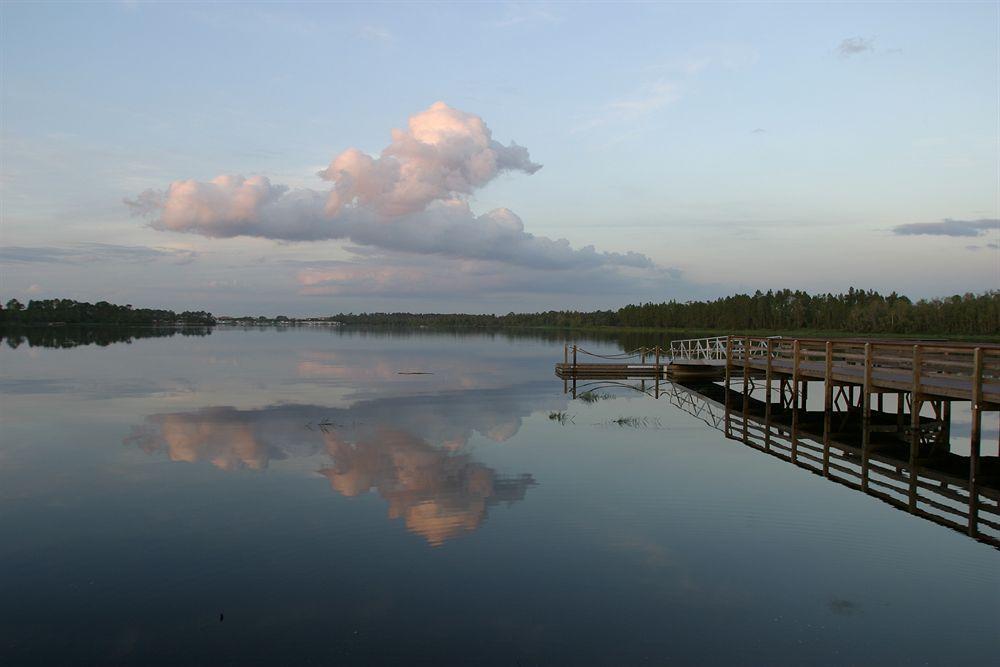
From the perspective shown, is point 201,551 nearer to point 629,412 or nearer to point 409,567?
point 409,567

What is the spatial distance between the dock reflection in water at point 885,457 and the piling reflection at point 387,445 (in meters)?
7.05

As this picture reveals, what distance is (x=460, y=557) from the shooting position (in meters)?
9.62

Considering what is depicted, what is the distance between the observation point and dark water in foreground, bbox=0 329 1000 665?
284 inches

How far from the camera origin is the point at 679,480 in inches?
571

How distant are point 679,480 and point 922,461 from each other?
6.58 meters

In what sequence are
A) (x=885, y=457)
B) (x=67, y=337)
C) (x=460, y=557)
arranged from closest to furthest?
1. (x=460, y=557)
2. (x=885, y=457)
3. (x=67, y=337)

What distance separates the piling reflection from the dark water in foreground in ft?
0.38

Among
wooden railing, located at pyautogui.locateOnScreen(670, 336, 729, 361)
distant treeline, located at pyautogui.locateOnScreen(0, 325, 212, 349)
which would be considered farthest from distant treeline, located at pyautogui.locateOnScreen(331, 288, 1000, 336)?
distant treeline, located at pyautogui.locateOnScreen(0, 325, 212, 349)

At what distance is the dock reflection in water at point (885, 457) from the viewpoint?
12312mm

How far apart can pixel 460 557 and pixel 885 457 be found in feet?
40.9

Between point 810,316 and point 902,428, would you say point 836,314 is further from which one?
point 902,428

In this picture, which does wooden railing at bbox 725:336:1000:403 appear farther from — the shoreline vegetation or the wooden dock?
the shoreline vegetation

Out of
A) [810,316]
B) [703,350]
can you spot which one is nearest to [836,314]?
[810,316]

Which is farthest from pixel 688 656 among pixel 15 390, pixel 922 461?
pixel 15 390
